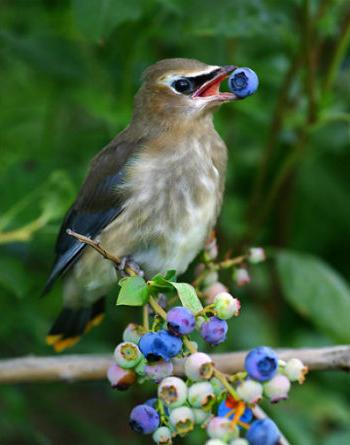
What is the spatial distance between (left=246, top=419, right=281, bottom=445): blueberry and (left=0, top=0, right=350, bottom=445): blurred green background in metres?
1.70

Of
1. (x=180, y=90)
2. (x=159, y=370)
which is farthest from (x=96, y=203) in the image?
(x=159, y=370)

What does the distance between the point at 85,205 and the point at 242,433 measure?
5.91 feet

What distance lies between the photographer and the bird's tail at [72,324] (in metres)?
4.50

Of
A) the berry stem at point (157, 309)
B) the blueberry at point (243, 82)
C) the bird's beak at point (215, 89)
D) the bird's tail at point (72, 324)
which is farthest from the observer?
the bird's tail at point (72, 324)

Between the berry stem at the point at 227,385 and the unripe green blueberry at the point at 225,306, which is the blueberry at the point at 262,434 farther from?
the unripe green blueberry at the point at 225,306

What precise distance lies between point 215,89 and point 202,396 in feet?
5.52

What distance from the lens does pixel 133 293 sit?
2777mm

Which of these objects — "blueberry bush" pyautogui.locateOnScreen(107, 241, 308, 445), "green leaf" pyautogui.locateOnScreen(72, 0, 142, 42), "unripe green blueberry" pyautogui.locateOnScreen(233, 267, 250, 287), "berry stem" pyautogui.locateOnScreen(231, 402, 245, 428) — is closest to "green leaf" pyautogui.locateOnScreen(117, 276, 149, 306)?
"blueberry bush" pyautogui.locateOnScreen(107, 241, 308, 445)

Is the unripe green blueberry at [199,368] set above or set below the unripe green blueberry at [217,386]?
above

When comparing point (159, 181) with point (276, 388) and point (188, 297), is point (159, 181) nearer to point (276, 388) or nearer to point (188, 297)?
point (188, 297)

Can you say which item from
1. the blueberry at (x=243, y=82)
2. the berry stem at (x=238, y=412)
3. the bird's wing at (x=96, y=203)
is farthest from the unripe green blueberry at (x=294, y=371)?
the bird's wing at (x=96, y=203)

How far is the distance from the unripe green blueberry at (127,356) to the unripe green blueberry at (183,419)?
316 mm

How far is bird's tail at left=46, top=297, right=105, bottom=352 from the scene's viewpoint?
4.50 meters

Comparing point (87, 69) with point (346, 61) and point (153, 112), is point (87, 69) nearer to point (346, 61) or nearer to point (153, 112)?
point (153, 112)
